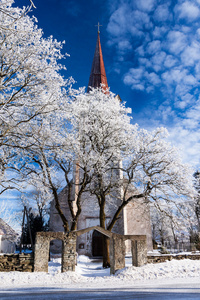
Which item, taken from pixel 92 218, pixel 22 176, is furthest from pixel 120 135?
pixel 92 218

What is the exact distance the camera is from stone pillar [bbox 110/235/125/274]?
1157 cm

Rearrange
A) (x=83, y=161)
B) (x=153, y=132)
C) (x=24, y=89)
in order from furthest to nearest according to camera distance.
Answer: (x=153, y=132) < (x=83, y=161) < (x=24, y=89)

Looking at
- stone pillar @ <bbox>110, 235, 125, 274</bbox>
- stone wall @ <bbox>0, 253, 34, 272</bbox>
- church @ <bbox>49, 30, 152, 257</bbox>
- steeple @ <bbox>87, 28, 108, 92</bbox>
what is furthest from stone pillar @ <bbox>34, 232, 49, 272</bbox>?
steeple @ <bbox>87, 28, 108, 92</bbox>

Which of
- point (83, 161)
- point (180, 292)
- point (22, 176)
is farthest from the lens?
point (83, 161)

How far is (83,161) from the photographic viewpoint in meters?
13.6

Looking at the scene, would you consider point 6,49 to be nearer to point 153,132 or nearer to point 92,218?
point 153,132

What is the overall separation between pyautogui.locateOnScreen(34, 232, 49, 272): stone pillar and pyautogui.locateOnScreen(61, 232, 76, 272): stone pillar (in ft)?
2.78

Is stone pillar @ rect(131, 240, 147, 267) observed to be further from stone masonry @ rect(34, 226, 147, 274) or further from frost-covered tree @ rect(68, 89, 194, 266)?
frost-covered tree @ rect(68, 89, 194, 266)

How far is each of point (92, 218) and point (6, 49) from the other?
18628 millimetres

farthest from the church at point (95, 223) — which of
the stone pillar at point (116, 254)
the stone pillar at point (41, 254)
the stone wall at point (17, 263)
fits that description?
the stone wall at point (17, 263)

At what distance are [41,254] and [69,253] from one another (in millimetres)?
1354

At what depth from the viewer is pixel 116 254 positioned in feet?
38.6

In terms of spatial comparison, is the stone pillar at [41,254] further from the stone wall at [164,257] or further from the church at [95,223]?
the church at [95,223]

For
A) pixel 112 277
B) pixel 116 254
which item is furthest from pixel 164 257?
pixel 112 277
